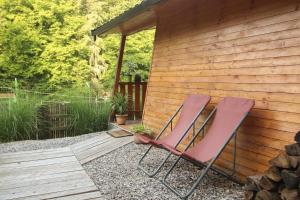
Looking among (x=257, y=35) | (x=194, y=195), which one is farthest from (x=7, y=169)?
(x=257, y=35)

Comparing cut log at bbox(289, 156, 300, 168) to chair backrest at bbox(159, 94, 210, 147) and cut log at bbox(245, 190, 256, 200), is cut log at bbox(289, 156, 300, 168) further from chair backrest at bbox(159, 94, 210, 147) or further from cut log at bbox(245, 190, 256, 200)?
chair backrest at bbox(159, 94, 210, 147)

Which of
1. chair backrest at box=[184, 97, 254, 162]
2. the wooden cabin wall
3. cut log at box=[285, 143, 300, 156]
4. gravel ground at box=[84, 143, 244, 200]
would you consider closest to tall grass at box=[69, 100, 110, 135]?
gravel ground at box=[84, 143, 244, 200]

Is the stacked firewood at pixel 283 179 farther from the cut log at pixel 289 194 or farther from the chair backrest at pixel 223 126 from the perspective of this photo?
the chair backrest at pixel 223 126

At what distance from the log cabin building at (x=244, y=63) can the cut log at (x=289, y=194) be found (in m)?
0.74

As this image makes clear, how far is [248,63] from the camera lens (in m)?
3.62

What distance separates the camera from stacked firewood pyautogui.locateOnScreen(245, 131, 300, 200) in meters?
2.35

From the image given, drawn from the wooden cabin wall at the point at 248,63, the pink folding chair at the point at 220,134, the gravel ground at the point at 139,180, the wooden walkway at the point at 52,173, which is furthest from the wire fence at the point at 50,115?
the pink folding chair at the point at 220,134

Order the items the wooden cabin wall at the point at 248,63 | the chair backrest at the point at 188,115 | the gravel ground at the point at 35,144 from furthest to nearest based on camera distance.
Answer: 1. the gravel ground at the point at 35,144
2. the chair backrest at the point at 188,115
3. the wooden cabin wall at the point at 248,63

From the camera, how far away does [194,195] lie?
3.27 meters

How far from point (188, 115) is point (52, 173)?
81.0 inches

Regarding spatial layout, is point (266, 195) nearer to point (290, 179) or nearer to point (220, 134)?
point (290, 179)

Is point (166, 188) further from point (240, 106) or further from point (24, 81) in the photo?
point (24, 81)

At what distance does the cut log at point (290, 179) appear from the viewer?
2340mm

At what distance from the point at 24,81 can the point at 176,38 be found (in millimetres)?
9298
